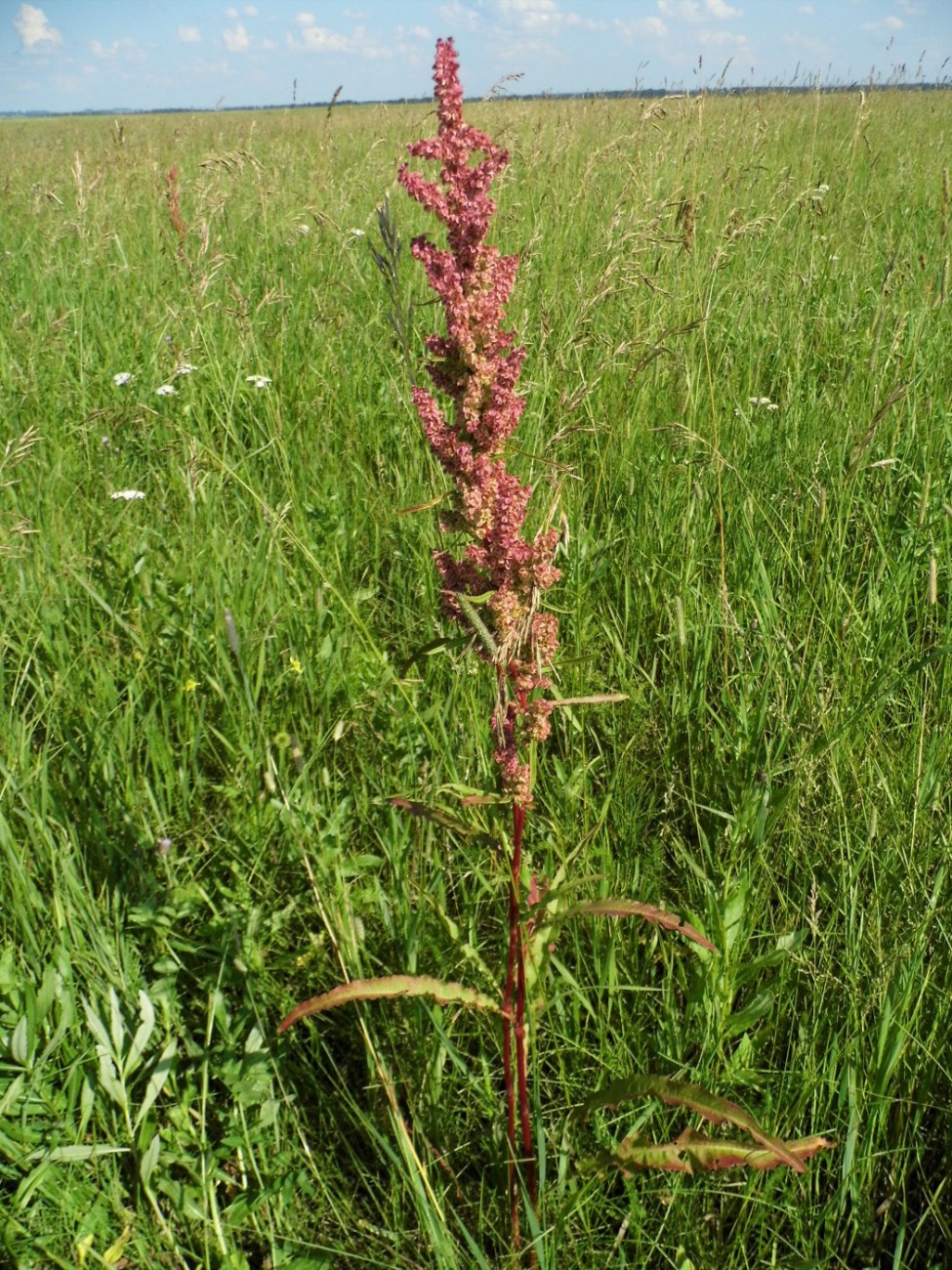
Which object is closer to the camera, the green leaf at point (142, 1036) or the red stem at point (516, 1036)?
the red stem at point (516, 1036)

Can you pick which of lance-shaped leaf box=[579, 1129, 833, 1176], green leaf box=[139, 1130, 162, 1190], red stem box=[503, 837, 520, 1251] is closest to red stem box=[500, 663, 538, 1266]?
red stem box=[503, 837, 520, 1251]

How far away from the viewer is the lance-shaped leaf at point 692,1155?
1.09 m

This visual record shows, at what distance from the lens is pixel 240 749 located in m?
1.85

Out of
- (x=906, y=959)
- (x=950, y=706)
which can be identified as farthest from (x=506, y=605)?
(x=950, y=706)

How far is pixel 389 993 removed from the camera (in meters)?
1.10

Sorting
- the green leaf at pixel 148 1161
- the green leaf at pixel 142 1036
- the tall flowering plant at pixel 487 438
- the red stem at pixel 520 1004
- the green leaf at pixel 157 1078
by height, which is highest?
the tall flowering plant at pixel 487 438

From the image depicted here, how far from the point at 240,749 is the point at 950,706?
1498 millimetres

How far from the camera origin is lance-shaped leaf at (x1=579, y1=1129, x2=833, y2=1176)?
109cm

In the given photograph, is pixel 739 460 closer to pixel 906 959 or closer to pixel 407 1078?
pixel 906 959

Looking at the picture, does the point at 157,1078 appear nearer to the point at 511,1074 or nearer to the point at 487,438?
the point at 511,1074

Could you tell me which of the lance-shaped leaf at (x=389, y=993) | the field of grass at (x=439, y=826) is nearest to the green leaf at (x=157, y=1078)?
the field of grass at (x=439, y=826)

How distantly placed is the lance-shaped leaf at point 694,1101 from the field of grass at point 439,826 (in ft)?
0.51

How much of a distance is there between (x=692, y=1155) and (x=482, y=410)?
1.03m

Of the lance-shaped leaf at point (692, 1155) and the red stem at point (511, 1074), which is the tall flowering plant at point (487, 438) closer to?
the red stem at point (511, 1074)
